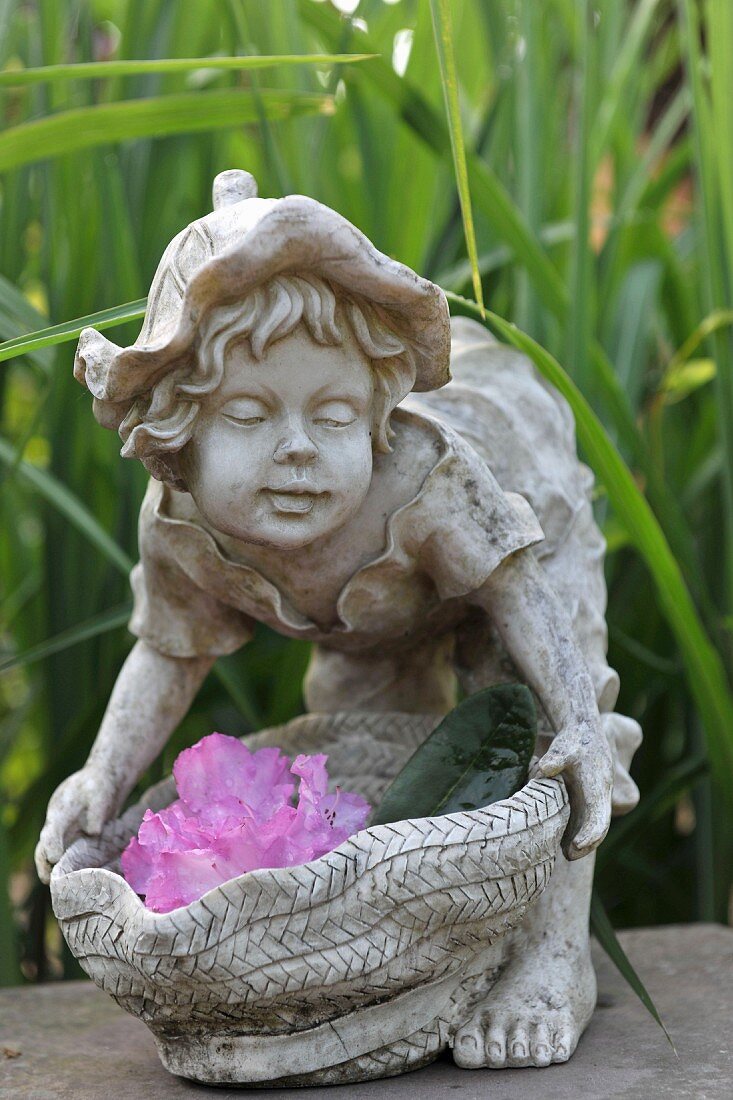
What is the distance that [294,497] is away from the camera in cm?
87

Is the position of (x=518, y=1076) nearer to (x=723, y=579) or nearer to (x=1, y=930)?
(x=1, y=930)

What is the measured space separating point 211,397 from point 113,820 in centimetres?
36

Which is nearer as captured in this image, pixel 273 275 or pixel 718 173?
pixel 273 275

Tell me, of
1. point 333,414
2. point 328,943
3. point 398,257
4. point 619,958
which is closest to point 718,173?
point 398,257

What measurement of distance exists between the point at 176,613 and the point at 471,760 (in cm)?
26

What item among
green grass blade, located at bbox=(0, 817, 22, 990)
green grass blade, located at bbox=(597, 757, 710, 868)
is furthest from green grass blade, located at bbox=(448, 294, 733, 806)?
green grass blade, located at bbox=(0, 817, 22, 990)

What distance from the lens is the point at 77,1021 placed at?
3.70 ft

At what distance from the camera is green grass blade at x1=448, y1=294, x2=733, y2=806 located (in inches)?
42.4

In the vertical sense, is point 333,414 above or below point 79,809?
above

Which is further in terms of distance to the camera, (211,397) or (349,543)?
(349,543)

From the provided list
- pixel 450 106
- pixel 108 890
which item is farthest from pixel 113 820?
pixel 450 106

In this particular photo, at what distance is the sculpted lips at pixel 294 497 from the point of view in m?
0.86

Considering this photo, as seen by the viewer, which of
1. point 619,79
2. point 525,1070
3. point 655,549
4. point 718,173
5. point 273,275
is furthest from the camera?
point 619,79

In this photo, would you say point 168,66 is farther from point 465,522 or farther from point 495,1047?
point 495,1047
